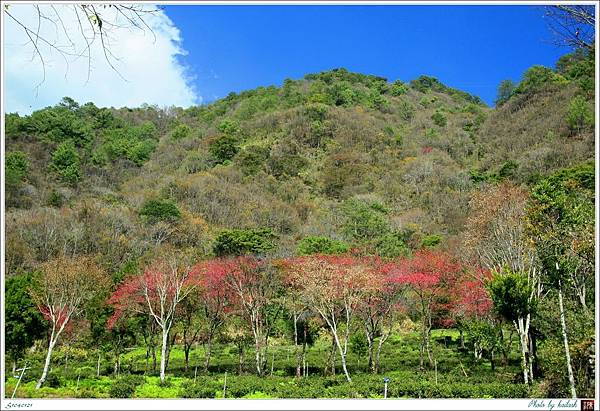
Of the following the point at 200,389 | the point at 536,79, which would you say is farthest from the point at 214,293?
the point at 536,79

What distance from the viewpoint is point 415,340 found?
26.5m

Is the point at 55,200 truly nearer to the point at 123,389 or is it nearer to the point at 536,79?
the point at 123,389

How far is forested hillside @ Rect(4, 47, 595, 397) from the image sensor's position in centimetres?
1440

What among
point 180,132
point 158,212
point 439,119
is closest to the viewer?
point 158,212

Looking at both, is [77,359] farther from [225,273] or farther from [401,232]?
[401,232]

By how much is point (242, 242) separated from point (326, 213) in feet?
53.9

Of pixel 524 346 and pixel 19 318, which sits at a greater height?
pixel 19 318

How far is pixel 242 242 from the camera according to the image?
3008 cm

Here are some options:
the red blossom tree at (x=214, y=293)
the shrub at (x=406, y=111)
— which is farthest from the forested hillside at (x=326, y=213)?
the shrub at (x=406, y=111)

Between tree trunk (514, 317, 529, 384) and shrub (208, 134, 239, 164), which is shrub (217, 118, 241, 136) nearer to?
shrub (208, 134, 239, 164)

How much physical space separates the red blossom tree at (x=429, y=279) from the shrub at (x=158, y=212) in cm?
2155

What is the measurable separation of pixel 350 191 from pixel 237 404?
4457 cm

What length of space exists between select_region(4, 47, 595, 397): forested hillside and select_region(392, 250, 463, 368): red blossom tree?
0.28 ft

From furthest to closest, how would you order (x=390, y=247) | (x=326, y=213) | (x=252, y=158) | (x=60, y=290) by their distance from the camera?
(x=252, y=158) < (x=326, y=213) < (x=390, y=247) < (x=60, y=290)
